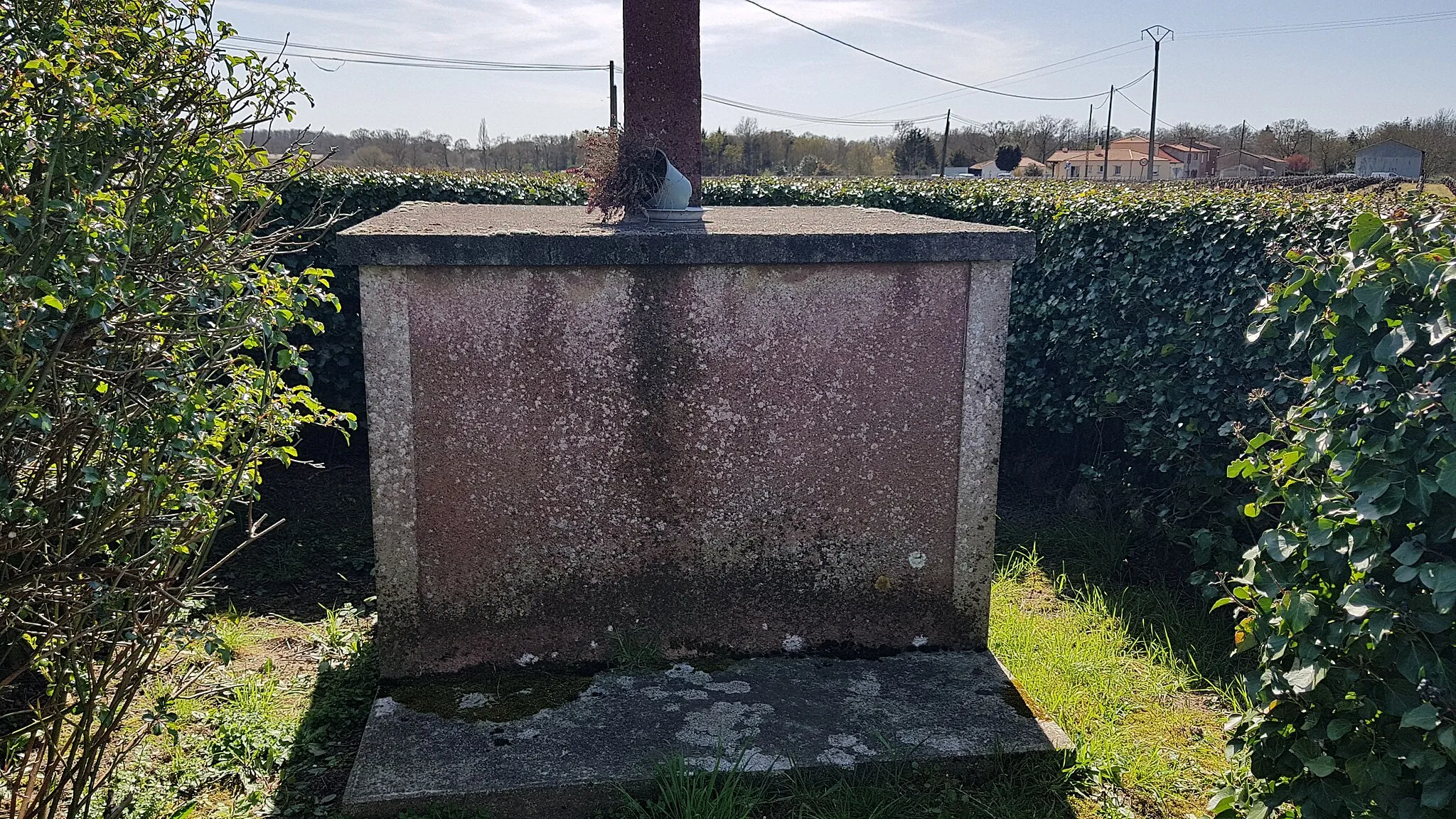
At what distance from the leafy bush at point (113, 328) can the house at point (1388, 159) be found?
117 feet

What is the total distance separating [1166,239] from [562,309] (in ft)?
11.1

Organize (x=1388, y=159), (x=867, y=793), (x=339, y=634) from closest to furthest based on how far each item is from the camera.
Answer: (x=867, y=793), (x=339, y=634), (x=1388, y=159)

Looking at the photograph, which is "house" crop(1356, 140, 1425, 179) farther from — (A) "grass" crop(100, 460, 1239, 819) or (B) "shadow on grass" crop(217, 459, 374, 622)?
(B) "shadow on grass" crop(217, 459, 374, 622)

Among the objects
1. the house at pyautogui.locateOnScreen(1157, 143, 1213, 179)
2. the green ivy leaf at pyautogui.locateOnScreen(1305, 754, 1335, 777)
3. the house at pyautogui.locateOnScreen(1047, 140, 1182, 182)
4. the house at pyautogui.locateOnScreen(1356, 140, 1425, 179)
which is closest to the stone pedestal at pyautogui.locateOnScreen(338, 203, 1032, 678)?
the green ivy leaf at pyautogui.locateOnScreen(1305, 754, 1335, 777)

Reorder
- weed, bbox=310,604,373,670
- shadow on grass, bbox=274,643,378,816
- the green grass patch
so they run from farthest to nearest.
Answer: weed, bbox=310,604,373,670, the green grass patch, shadow on grass, bbox=274,643,378,816

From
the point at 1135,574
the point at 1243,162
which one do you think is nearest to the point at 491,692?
the point at 1135,574

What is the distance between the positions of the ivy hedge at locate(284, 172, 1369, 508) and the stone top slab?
0.24m

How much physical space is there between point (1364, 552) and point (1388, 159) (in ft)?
131

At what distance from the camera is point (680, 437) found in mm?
3510

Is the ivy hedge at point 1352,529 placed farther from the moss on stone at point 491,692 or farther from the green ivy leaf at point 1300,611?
the moss on stone at point 491,692

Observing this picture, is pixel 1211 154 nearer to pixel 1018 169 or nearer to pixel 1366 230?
pixel 1018 169

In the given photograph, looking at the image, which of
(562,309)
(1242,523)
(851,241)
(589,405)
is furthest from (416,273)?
(1242,523)

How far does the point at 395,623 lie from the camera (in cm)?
346

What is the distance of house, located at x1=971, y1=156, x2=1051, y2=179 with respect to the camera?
5809 centimetres
